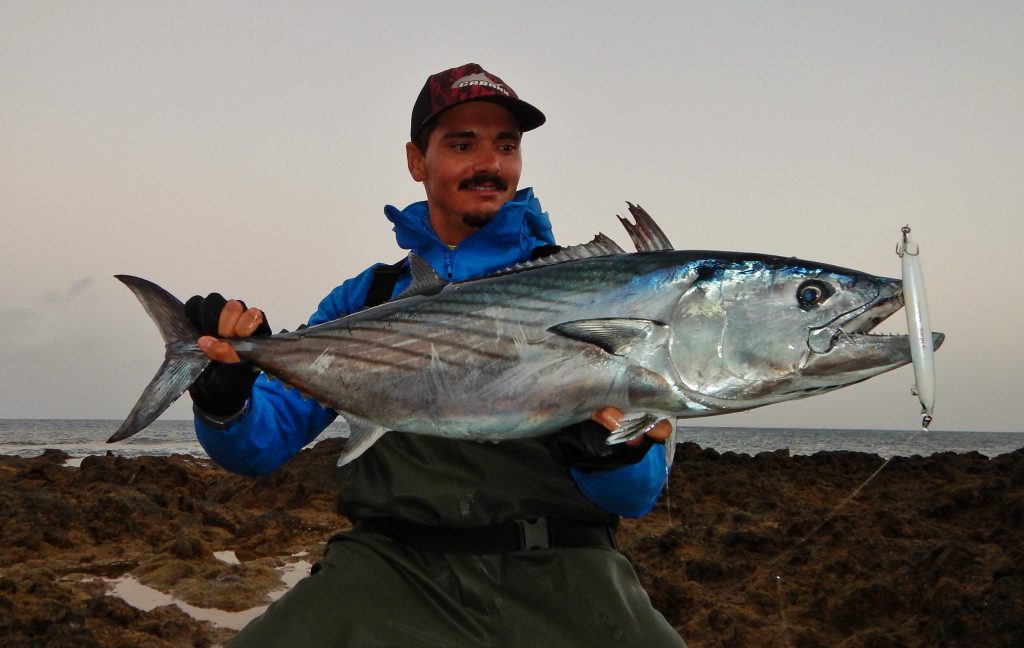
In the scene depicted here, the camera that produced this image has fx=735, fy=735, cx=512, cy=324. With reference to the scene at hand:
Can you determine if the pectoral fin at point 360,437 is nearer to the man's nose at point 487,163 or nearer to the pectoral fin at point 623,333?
the pectoral fin at point 623,333

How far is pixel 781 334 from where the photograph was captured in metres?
2.28

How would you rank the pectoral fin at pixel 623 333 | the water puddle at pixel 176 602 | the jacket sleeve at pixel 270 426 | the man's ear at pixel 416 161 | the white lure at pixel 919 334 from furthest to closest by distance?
the water puddle at pixel 176 602
the man's ear at pixel 416 161
the jacket sleeve at pixel 270 426
the pectoral fin at pixel 623 333
the white lure at pixel 919 334

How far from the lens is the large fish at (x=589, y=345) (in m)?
2.28

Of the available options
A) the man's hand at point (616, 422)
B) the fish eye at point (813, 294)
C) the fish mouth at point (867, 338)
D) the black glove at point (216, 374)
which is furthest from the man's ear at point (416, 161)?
the fish mouth at point (867, 338)

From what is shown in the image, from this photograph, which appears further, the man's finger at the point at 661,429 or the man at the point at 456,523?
the man at the point at 456,523

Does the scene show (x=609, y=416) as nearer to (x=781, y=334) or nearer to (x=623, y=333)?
(x=623, y=333)

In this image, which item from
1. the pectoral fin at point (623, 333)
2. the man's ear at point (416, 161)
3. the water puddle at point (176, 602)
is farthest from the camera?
the water puddle at point (176, 602)

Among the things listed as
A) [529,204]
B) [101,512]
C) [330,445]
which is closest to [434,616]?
[529,204]


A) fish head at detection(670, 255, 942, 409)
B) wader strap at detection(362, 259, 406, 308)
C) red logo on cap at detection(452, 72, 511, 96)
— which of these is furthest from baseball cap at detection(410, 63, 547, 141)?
fish head at detection(670, 255, 942, 409)

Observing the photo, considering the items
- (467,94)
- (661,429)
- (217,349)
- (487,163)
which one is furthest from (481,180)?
(661,429)

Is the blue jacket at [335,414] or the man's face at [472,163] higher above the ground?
the man's face at [472,163]

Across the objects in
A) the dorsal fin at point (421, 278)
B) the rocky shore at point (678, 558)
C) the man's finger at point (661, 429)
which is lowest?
the rocky shore at point (678, 558)

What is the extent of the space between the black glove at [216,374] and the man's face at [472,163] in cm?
121

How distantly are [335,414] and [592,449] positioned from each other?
50.7 inches
